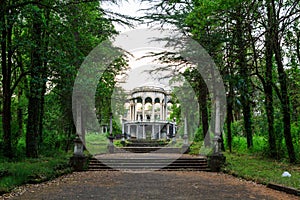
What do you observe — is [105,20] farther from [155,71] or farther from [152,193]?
[152,193]

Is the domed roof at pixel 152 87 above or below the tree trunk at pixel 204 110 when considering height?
above

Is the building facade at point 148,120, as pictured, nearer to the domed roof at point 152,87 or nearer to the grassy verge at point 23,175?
the domed roof at point 152,87

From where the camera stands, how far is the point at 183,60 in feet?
54.0

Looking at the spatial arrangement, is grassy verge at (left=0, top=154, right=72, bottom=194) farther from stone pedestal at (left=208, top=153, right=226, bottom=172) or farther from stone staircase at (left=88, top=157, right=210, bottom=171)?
stone pedestal at (left=208, top=153, right=226, bottom=172)

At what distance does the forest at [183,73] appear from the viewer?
8766 millimetres

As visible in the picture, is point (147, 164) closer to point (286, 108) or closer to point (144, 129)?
point (286, 108)

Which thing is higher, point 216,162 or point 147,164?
point 216,162

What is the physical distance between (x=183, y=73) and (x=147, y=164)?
5.85 m

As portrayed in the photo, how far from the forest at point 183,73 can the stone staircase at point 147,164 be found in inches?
108

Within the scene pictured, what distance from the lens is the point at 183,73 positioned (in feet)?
54.6

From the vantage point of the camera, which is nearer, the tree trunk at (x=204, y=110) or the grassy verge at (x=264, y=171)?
the grassy verge at (x=264, y=171)

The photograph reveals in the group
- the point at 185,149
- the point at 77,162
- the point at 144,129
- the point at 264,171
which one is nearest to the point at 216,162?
the point at 264,171

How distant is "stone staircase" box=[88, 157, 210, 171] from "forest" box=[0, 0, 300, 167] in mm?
2746

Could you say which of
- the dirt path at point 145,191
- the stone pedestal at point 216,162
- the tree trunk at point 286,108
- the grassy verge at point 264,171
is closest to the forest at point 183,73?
the tree trunk at point 286,108
